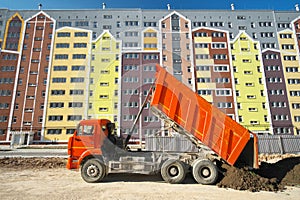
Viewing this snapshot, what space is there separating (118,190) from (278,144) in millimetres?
18930

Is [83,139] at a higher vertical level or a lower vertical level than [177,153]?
higher

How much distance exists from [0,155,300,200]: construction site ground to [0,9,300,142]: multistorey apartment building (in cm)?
2707

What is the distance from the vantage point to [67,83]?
3884 cm

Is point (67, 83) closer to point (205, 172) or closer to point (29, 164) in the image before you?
point (29, 164)

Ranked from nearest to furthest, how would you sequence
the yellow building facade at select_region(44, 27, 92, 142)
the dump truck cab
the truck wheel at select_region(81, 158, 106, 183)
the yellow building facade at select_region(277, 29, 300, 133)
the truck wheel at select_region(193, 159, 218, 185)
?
the truck wheel at select_region(193, 159, 218, 185), the truck wheel at select_region(81, 158, 106, 183), the dump truck cab, the yellow building facade at select_region(44, 27, 92, 142), the yellow building facade at select_region(277, 29, 300, 133)

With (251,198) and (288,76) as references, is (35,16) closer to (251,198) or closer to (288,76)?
(251,198)

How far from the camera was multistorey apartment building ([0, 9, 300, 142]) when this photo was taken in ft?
121

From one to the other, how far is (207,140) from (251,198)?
98.8 inches

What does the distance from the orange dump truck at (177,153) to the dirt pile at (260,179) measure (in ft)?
1.31

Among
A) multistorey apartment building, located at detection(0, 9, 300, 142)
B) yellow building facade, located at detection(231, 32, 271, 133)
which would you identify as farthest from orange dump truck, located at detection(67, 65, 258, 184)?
yellow building facade, located at detection(231, 32, 271, 133)

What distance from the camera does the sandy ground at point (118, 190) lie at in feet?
20.7

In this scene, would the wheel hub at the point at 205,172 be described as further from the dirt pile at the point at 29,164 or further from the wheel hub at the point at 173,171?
the dirt pile at the point at 29,164

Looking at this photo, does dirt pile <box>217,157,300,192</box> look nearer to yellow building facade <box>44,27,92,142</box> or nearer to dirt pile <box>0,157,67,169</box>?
dirt pile <box>0,157,67,169</box>

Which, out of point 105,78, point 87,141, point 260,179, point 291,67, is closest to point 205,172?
point 260,179
